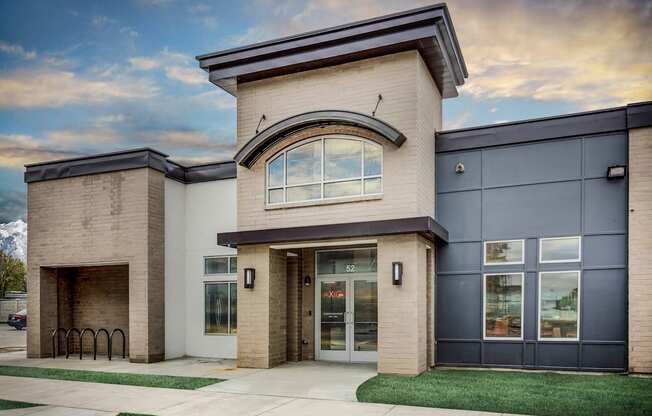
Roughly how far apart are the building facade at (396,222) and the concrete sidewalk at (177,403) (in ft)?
9.38

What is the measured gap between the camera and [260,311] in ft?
42.6

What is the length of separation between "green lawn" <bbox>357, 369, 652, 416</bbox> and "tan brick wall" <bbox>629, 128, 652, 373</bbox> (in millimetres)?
683

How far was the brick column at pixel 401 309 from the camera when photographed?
36.9 feet

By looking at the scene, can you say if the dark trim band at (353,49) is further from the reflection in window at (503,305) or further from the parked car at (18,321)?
the parked car at (18,321)

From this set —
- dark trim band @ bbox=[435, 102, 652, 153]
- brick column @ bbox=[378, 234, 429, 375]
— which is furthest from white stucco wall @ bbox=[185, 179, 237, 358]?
dark trim band @ bbox=[435, 102, 652, 153]

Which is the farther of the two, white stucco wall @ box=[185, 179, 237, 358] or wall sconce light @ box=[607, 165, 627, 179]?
white stucco wall @ box=[185, 179, 237, 358]

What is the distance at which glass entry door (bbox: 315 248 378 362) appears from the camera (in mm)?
13492

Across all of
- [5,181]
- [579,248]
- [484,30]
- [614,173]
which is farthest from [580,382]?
[5,181]

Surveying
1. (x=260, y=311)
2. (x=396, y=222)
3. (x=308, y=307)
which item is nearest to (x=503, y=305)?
(x=396, y=222)

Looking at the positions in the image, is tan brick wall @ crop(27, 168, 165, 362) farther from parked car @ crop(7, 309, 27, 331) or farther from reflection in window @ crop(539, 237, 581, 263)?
parked car @ crop(7, 309, 27, 331)

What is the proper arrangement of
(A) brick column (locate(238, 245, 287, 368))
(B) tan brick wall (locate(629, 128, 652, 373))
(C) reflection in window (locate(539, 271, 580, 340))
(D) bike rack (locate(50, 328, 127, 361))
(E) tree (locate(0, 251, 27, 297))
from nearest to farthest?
1. (B) tan brick wall (locate(629, 128, 652, 373))
2. (C) reflection in window (locate(539, 271, 580, 340))
3. (A) brick column (locate(238, 245, 287, 368))
4. (D) bike rack (locate(50, 328, 127, 361))
5. (E) tree (locate(0, 251, 27, 297))

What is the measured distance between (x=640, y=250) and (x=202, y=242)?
11.2 m

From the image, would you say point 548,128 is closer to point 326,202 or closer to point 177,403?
point 326,202

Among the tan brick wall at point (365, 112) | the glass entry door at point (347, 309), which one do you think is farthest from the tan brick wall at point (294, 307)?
the tan brick wall at point (365, 112)
